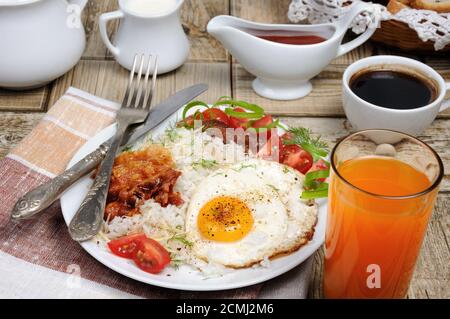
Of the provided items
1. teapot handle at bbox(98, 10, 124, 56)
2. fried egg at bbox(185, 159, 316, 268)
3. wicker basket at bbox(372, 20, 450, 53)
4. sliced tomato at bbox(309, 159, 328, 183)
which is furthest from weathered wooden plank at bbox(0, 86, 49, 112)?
wicker basket at bbox(372, 20, 450, 53)

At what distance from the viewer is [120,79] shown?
3055 mm

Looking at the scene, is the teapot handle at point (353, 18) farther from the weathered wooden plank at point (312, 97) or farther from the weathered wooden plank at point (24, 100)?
the weathered wooden plank at point (24, 100)

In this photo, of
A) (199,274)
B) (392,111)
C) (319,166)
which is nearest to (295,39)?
(392,111)

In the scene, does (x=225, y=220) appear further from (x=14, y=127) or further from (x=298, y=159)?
(x=14, y=127)

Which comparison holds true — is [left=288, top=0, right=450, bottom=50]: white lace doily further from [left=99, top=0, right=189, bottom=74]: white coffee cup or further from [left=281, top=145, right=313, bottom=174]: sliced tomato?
[left=281, top=145, right=313, bottom=174]: sliced tomato

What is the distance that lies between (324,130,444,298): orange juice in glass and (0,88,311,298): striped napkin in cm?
24

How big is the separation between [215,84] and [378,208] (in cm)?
152

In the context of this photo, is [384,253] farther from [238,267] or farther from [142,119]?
[142,119]

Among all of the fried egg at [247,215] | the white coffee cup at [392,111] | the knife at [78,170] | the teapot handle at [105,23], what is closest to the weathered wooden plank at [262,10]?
the teapot handle at [105,23]

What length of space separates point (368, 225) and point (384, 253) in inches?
4.2

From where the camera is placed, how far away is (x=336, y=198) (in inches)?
67.5

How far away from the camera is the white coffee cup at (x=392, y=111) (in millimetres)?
2508

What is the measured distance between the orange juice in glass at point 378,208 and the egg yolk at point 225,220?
26 centimetres

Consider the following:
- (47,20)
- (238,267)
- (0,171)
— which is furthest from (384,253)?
(47,20)
